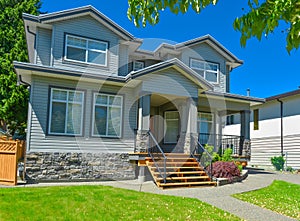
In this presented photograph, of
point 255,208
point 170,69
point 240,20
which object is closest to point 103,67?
point 170,69

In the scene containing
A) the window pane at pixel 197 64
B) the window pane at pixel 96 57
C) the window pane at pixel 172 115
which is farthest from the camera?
the window pane at pixel 197 64

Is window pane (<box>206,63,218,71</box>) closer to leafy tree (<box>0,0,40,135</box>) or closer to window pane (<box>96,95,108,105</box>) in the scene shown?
window pane (<box>96,95,108,105</box>)

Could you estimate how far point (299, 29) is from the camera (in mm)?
2500

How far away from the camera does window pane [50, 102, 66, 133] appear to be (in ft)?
38.2

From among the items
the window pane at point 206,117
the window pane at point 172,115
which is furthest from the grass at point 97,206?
the window pane at point 206,117

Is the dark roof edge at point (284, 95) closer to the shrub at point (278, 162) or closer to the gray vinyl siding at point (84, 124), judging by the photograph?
the shrub at point (278, 162)

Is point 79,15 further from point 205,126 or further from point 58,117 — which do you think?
point 205,126

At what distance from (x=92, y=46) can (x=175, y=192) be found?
25.7 feet

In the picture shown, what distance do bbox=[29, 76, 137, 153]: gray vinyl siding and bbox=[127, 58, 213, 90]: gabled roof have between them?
1436 millimetres

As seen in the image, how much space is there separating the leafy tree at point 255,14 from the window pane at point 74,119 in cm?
896

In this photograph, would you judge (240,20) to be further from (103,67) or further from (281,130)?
(281,130)

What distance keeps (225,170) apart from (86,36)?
872 centimetres

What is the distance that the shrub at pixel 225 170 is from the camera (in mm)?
11312

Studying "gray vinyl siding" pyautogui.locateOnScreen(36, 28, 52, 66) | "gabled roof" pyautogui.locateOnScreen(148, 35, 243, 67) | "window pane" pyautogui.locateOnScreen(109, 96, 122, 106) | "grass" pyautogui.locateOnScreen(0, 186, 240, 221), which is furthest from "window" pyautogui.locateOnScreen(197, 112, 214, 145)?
"gray vinyl siding" pyautogui.locateOnScreen(36, 28, 52, 66)
